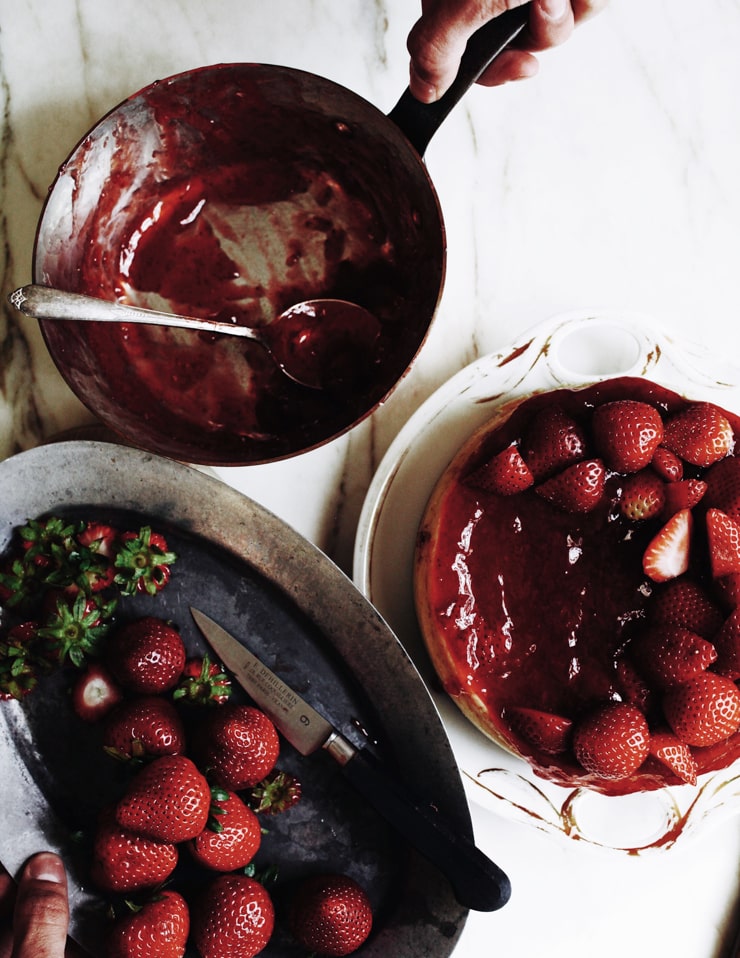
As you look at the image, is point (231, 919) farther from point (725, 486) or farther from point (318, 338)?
point (725, 486)

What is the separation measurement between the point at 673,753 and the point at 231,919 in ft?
3.25

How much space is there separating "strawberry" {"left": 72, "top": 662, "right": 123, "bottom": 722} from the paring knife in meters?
0.23

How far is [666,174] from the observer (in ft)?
7.04

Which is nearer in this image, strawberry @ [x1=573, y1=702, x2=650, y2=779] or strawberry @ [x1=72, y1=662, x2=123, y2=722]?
strawberry @ [x1=573, y1=702, x2=650, y2=779]

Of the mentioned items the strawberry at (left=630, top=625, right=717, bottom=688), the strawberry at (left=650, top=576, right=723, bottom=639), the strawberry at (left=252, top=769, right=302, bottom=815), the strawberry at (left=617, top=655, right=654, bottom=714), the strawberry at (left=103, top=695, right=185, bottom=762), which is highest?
the strawberry at (left=650, top=576, right=723, bottom=639)

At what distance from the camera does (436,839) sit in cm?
174

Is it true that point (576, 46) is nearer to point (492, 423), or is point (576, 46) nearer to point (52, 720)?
point (492, 423)

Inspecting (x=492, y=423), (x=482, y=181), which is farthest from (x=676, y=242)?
(x=492, y=423)

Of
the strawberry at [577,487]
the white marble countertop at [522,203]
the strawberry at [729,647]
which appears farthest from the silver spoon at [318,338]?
the strawberry at [729,647]

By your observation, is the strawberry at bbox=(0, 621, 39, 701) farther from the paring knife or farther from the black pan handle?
the black pan handle

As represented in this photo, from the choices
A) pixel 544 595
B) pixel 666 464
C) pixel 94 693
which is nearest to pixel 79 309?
pixel 94 693

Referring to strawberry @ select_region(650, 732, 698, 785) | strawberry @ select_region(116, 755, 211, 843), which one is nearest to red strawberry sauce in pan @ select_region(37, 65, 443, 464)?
strawberry @ select_region(116, 755, 211, 843)

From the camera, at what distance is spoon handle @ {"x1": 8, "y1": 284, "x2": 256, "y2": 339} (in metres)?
1.52

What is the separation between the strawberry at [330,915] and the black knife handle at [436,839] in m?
0.18
